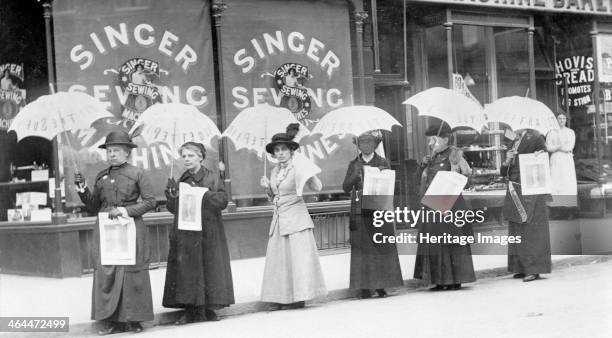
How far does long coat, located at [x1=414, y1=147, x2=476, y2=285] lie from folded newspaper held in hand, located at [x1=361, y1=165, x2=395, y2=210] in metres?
0.60

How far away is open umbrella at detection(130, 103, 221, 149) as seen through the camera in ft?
25.0

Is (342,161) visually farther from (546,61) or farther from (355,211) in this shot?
(546,61)

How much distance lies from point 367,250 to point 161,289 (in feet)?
8.09

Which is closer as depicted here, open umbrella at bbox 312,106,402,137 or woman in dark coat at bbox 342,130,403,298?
open umbrella at bbox 312,106,402,137

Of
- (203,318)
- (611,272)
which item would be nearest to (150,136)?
(203,318)

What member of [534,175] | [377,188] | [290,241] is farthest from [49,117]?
[534,175]

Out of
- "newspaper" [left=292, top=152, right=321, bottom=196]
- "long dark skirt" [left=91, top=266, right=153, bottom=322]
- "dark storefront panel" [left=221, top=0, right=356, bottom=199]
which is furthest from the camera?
"dark storefront panel" [left=221, top=0, right=356, bottom=199]

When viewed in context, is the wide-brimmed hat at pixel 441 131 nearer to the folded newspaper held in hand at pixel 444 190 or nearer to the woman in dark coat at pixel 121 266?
the folded newspaper held in hand at pixel 444 190

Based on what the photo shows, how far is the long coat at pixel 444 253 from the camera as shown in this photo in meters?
8.66

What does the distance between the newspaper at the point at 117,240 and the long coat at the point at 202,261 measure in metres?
0.57

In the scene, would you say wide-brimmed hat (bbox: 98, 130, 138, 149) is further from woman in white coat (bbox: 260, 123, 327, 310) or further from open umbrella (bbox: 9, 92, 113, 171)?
woman in white coat (bbox: 260, 123, 327, 310)

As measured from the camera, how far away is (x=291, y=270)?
7863 mm

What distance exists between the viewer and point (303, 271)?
25.5 ft

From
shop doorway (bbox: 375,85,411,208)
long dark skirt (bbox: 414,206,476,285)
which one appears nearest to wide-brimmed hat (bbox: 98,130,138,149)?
long dark skirt (bbox: 414,206,476,285)
